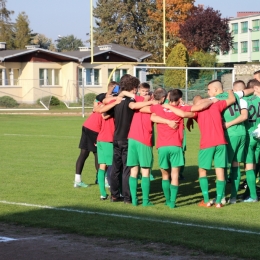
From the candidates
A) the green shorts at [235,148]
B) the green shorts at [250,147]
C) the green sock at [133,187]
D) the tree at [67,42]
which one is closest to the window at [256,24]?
the tree at [67,42]

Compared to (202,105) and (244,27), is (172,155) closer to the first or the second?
(202,105)

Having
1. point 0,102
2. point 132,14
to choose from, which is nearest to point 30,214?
point 0,102

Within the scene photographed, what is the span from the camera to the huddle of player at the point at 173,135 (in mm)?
9266

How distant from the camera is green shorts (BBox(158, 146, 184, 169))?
926 centimetres

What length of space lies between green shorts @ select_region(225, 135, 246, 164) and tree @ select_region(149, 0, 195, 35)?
49517mm

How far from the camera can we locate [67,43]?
484 feet

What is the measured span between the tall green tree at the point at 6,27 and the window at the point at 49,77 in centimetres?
2515

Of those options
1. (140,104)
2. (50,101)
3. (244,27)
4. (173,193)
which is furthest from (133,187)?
(244,27)

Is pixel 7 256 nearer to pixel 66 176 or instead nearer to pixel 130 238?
pixel 130 238

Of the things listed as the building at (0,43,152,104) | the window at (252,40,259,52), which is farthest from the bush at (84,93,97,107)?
the window at (252,40,259,52)

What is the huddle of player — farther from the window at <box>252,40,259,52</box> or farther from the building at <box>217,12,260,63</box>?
the window at <box>252,40,259,52</box>

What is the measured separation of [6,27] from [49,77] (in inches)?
1111

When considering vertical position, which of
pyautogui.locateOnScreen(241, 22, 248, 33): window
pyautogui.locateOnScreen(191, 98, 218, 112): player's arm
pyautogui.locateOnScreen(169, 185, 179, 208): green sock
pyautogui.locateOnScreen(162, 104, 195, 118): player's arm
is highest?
pyautogui.locateOnScreen(241, 22, 248, 33): window

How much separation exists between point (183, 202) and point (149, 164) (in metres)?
1.04
